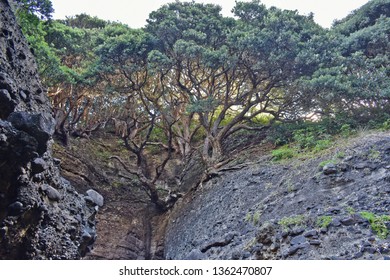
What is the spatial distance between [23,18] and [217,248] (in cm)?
722

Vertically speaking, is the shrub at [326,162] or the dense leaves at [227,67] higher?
the dense leaves at [227,67]

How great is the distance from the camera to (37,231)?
21.1 feet

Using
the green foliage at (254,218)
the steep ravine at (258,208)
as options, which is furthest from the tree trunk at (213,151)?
the green foliage at (254,218)

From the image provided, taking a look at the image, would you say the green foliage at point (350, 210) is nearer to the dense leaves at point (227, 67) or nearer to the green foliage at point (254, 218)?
the green foliage at point (254, 218)

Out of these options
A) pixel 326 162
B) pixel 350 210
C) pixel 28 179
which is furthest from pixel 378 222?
pixel 28 179

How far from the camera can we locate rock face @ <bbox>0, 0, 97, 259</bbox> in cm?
516

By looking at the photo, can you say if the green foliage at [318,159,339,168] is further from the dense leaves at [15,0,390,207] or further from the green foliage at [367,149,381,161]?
the dense leaves at [15,0,390,207]

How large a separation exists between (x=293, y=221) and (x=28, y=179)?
205 inches

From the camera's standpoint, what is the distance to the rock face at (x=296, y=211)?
714 centimetres

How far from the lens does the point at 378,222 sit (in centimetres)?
706

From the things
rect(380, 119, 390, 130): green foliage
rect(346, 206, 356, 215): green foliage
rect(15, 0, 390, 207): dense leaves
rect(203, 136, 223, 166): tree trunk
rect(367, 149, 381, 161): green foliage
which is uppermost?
rect(15, 0, 390, 207): dense leaves

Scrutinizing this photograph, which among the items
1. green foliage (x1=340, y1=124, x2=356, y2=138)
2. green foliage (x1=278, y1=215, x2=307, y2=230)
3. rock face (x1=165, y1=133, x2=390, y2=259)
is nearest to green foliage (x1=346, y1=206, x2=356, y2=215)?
rock face (x1=165, y1=133, x2=390, y2=259)

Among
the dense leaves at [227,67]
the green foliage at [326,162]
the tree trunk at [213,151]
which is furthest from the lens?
the tree trunk at [213,151]

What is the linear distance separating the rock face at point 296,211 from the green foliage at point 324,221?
0.8 inches
